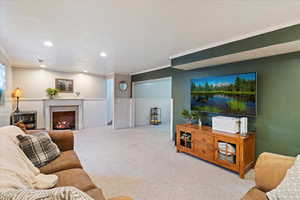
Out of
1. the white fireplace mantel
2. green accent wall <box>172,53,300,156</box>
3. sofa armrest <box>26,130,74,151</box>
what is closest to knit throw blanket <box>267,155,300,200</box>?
green accent wall <box>172,53,300,156</box>

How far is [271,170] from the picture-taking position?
120 centimetres

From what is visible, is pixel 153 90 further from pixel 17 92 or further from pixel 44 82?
pixel 17 92

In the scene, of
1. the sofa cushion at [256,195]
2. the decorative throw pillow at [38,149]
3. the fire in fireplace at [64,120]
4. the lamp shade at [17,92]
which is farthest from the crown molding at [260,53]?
the lamp shade at [17,92]

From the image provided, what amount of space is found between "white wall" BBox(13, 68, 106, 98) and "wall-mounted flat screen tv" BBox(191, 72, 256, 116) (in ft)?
15.1

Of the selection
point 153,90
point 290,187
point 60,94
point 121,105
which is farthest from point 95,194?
point 153,90

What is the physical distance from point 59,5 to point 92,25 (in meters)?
0.48

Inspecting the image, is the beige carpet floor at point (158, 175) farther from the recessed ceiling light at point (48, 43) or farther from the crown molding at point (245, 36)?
the recessed ceiling light at point (48, 43)

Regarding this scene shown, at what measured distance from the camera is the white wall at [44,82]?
496cm

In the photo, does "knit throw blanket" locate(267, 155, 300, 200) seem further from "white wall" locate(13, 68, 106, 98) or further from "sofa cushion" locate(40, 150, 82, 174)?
"white wall" locate(13, 68, 106, 98)

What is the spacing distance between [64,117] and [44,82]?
152cm

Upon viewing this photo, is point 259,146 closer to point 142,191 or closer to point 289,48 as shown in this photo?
point 289,48

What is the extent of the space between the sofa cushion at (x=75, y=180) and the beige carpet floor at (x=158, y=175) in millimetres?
665

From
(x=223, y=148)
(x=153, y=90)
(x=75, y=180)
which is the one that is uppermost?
(x=153, y=90)

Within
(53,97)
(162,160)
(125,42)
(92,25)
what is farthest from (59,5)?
(53,97)
